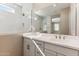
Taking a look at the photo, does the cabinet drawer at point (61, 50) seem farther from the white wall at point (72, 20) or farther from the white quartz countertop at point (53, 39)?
the white wall at point (72, 20)

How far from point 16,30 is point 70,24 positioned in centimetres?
69

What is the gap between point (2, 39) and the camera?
143cm

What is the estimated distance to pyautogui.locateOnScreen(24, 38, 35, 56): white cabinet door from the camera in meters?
1.46

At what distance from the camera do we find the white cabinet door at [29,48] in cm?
146

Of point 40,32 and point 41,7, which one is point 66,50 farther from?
point 41,7

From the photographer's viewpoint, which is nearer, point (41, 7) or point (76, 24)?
point (76, 24)

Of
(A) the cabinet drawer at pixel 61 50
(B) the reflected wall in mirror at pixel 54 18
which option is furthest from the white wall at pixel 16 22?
(A) the cabinet drawer at pixel 61 50

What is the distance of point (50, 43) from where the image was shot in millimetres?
1369

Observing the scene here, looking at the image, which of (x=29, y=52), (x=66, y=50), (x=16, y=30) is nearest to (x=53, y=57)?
(x=66, y=50)

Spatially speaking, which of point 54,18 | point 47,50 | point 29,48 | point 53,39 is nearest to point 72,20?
point 54,18

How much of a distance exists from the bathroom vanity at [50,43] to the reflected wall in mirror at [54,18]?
7 cm

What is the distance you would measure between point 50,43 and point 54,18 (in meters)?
0.32

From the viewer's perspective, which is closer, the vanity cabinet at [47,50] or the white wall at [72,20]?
the vanity cabinet at [47,50]

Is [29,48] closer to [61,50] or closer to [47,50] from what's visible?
[47,50]
